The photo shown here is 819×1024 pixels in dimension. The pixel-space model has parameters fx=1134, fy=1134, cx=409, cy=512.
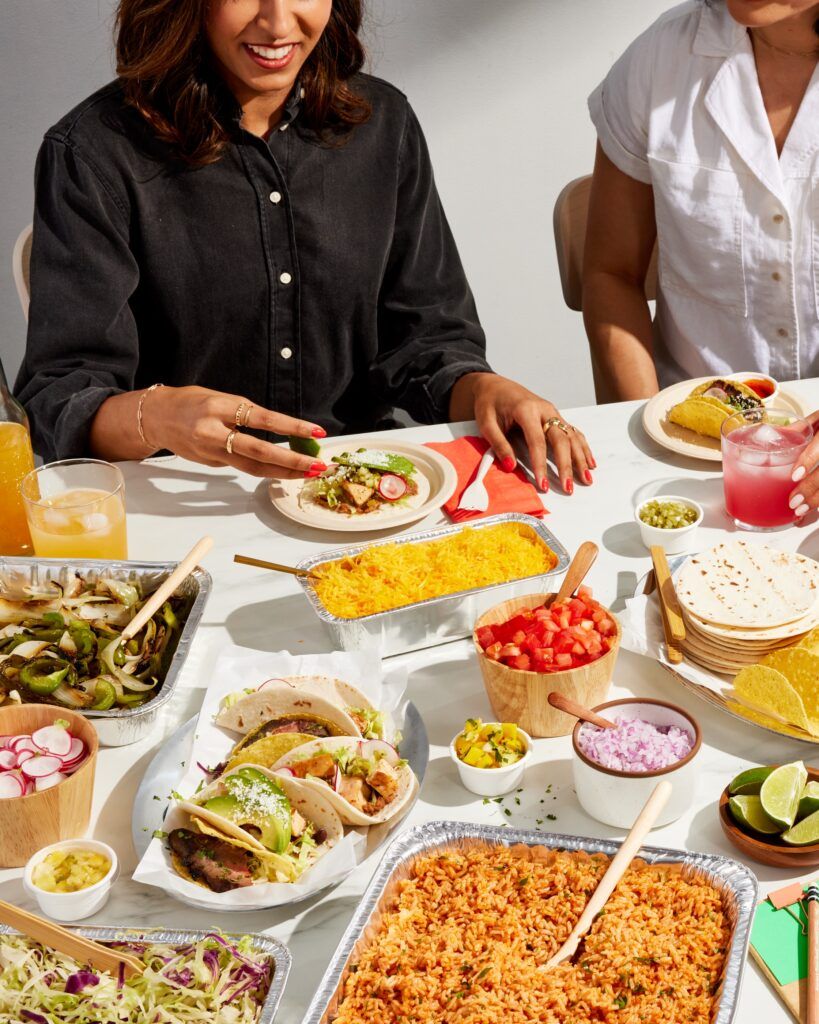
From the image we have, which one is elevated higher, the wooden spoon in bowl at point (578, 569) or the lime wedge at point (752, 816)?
the wooden spoon in bowl at point (578, 569)

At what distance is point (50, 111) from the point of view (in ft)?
13.7

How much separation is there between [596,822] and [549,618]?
308 millimetres

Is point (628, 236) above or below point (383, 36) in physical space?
below

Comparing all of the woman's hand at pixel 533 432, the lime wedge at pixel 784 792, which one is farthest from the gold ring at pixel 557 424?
the lime wedge at pixel 784 792

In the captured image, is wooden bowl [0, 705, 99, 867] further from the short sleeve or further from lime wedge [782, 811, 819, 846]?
the short sleeve

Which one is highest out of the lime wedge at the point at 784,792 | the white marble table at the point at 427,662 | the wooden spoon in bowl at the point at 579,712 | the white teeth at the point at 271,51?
the white teeth at the point at 271,51

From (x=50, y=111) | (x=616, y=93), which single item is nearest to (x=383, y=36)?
(x=50, y=111)

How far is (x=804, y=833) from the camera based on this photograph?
1360mm

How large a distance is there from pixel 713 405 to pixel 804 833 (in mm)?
1196

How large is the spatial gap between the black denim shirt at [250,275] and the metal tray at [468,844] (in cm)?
133

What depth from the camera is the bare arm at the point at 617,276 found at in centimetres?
296

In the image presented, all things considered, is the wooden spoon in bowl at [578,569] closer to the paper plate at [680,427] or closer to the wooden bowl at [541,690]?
the wooden bowl at [541,690]

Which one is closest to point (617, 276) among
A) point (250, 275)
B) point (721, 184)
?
point (721, 184)

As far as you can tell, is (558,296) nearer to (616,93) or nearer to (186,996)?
(616,93)
